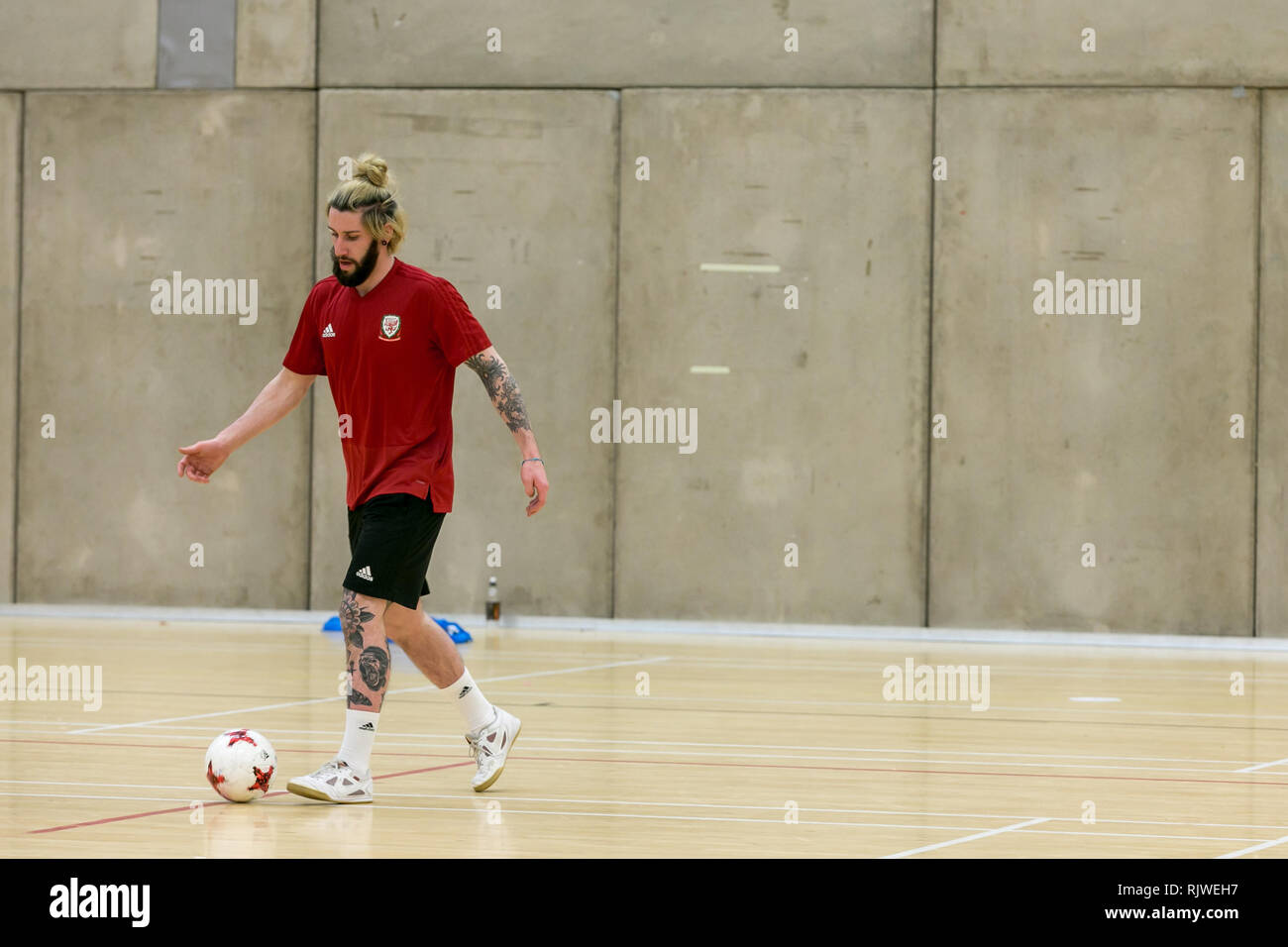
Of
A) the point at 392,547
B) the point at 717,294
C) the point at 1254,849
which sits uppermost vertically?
the point at 717,294

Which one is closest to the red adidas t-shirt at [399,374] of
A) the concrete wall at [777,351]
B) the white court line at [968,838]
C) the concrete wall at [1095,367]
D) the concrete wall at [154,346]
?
the white court line at [968,838]

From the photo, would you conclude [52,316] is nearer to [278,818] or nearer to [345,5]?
[345,5]

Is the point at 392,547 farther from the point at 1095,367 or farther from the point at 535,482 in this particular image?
the point at 1095,367

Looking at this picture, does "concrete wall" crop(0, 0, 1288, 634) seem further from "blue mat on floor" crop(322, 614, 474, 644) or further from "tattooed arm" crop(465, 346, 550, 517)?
"tattooed arm" crop(465, 346, 550, 517)

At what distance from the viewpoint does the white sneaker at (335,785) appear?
537cm

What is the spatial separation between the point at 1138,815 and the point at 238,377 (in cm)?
993

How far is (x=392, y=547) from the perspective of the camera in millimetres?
5484

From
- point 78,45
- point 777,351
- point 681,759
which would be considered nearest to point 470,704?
point 681,759

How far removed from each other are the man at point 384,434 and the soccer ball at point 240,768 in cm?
15

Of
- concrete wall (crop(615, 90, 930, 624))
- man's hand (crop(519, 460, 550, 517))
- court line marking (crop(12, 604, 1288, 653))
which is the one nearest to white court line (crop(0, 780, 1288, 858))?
man's hand (crop(519, 460, 550, 517))

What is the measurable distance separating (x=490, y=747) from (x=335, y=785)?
0.59 m
